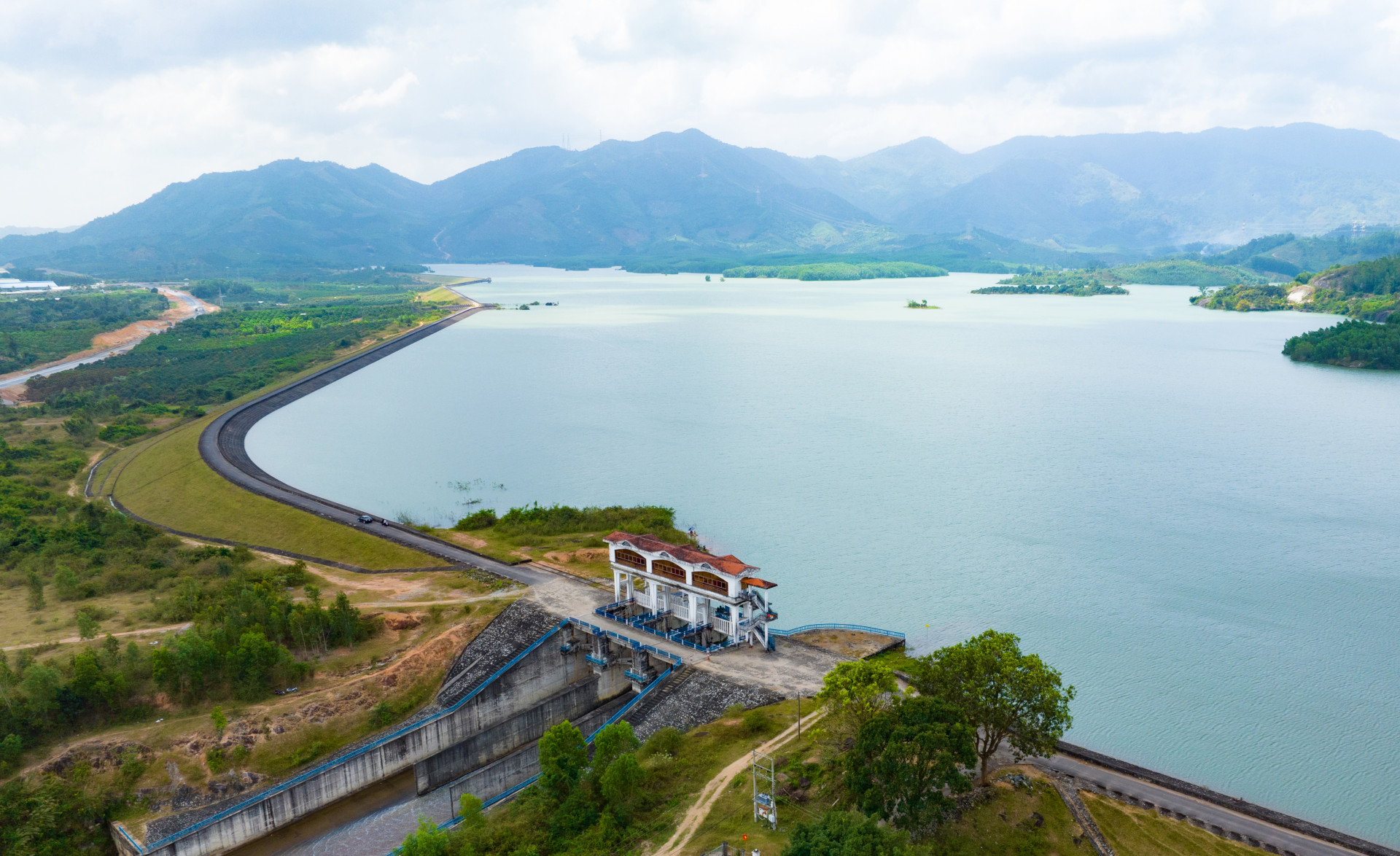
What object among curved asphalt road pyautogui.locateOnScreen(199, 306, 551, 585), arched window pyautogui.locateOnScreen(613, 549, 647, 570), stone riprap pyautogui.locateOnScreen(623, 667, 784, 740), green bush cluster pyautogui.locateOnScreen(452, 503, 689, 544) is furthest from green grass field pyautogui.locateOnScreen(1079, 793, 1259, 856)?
green bush cluster pyautogui.locateOnScreen(452, 503, 689, 544)

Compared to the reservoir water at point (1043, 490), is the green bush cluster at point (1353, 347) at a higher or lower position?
higher

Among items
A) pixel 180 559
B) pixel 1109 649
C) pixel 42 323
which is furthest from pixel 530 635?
pixel 42 323

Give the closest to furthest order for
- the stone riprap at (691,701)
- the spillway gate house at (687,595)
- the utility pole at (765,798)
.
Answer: the utility pole at (765,798), the stone riprap at (691,701), the spillway gate house at (687,595)

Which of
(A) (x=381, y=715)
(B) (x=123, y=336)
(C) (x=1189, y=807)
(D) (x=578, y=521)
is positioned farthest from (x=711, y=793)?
(B) (x=123, y=336)

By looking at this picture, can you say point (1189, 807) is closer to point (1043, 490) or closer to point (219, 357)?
point (1043, 490)

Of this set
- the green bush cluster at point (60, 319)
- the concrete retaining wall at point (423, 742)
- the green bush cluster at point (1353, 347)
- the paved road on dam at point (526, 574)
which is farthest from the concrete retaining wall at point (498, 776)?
the green bush cluster at point (60, 319)

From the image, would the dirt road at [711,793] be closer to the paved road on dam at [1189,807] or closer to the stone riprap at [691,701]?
the stone riprap at [691,701]
